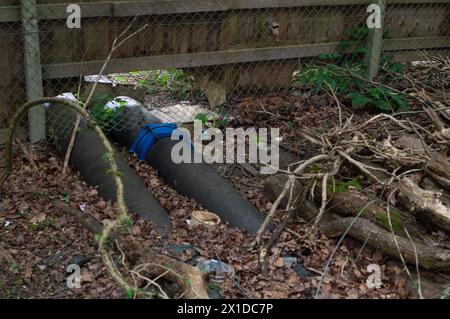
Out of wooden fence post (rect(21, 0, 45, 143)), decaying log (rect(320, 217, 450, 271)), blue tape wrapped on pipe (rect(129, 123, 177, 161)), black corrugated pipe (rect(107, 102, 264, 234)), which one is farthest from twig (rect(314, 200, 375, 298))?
wooden fence post (rect(21, 0, 45, 143))

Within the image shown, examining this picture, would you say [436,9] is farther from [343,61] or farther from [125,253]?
[125,253]

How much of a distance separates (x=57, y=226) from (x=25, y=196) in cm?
69

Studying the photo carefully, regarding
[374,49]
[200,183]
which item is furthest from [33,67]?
[374,49]

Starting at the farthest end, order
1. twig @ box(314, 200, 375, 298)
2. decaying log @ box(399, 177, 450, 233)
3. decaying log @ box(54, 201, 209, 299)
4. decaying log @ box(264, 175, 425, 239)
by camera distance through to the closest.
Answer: decaying log @ box(264, 175, 425, 239), decaying log @ box(399, 177, 450, 233), twig @ box(314, 200, 375, 298), decaying log @ box(54, 201, 209, 299)

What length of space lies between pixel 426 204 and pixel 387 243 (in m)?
0.54

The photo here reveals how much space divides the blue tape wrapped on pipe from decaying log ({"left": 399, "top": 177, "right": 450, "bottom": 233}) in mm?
2671

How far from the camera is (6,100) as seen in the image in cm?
718

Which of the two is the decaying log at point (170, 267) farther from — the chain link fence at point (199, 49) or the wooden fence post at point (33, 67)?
the wooden fence post at point (33, 67)

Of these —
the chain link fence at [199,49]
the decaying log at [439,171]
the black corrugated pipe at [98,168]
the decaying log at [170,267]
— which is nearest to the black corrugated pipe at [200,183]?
the chain link fence at [199,49]

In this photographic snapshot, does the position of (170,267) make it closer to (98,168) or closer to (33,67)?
(98,168)

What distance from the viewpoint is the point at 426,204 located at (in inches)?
217

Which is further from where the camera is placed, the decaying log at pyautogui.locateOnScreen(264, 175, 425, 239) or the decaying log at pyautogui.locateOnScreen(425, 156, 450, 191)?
the decaying log at pyautogui.locateOnScreen(425, 156, 450, 191)

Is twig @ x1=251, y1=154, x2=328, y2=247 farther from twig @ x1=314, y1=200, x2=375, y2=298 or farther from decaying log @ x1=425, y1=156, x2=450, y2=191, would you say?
decaying log @ x1=425, y1=156, x2=450, y2=191

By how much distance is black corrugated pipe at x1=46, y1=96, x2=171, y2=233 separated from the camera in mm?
6041
